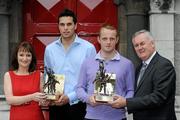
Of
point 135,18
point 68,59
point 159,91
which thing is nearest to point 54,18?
point 135,18

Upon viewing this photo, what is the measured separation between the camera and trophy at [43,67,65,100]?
15.7ft

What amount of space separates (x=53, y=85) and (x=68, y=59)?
0.45m

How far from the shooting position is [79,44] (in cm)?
520

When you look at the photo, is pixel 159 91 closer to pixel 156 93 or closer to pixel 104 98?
pixel 156 93

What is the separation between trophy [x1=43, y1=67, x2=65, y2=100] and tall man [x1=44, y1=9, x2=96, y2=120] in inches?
7.7

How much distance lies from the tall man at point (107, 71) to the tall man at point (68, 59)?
381mm

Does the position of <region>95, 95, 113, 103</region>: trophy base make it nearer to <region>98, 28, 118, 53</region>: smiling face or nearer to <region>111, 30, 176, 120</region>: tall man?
<region>111, 30, 176, 120</region>: tall man

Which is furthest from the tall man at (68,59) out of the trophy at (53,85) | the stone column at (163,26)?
the stone column at (163,26)

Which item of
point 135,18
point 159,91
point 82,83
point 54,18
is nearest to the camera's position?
point 159,91

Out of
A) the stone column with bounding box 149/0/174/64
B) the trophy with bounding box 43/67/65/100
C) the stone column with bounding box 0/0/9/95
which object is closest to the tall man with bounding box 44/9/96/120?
the trophy with bounding box 43/67/65/100

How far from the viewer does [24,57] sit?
4.90 meters

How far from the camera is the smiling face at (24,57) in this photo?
4.90 meters

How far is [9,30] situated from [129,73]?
3.19 metres

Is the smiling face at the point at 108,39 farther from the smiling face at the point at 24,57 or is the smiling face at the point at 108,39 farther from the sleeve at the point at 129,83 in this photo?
the smiling face at the point at 24,57
